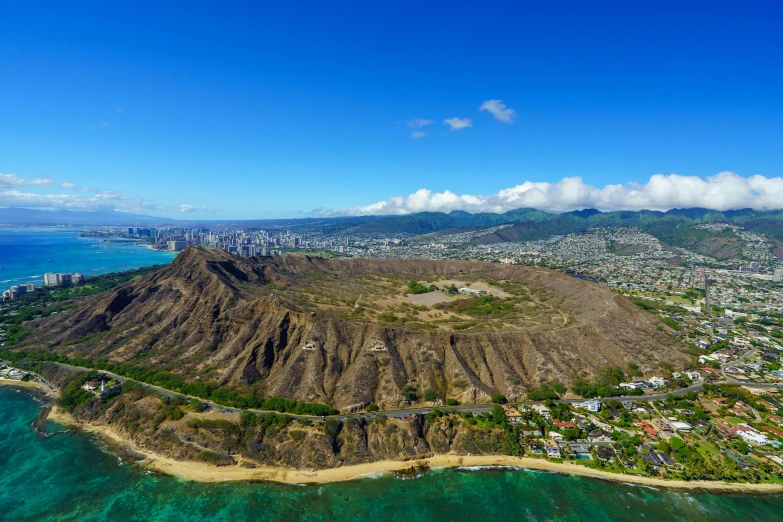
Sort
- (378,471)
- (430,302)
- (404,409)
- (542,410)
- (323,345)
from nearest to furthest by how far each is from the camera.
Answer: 1. (378,471)
2. (404,409)
3. (542,410)
4. (323,345)
5. (430,302)

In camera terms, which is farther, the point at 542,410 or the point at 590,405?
the point at 590,405

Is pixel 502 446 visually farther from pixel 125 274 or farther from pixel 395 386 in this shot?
pixel 125 274

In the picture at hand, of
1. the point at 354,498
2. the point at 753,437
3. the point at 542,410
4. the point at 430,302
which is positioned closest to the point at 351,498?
the point at 354,498

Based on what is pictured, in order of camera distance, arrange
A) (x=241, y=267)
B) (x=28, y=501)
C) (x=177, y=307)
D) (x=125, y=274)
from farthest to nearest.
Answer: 1. (x=125, y=274)
2. (x=241, y=267)
3. (x=177, y=307)
4. (x=28, y=501)

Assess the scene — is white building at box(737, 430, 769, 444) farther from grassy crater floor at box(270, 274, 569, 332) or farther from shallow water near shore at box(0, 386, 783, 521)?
grassy crater floor at box(270, 274, 569, 332)

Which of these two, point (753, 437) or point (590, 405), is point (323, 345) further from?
point (753, 437)

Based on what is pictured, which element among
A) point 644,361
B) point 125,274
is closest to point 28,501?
point 644,361
